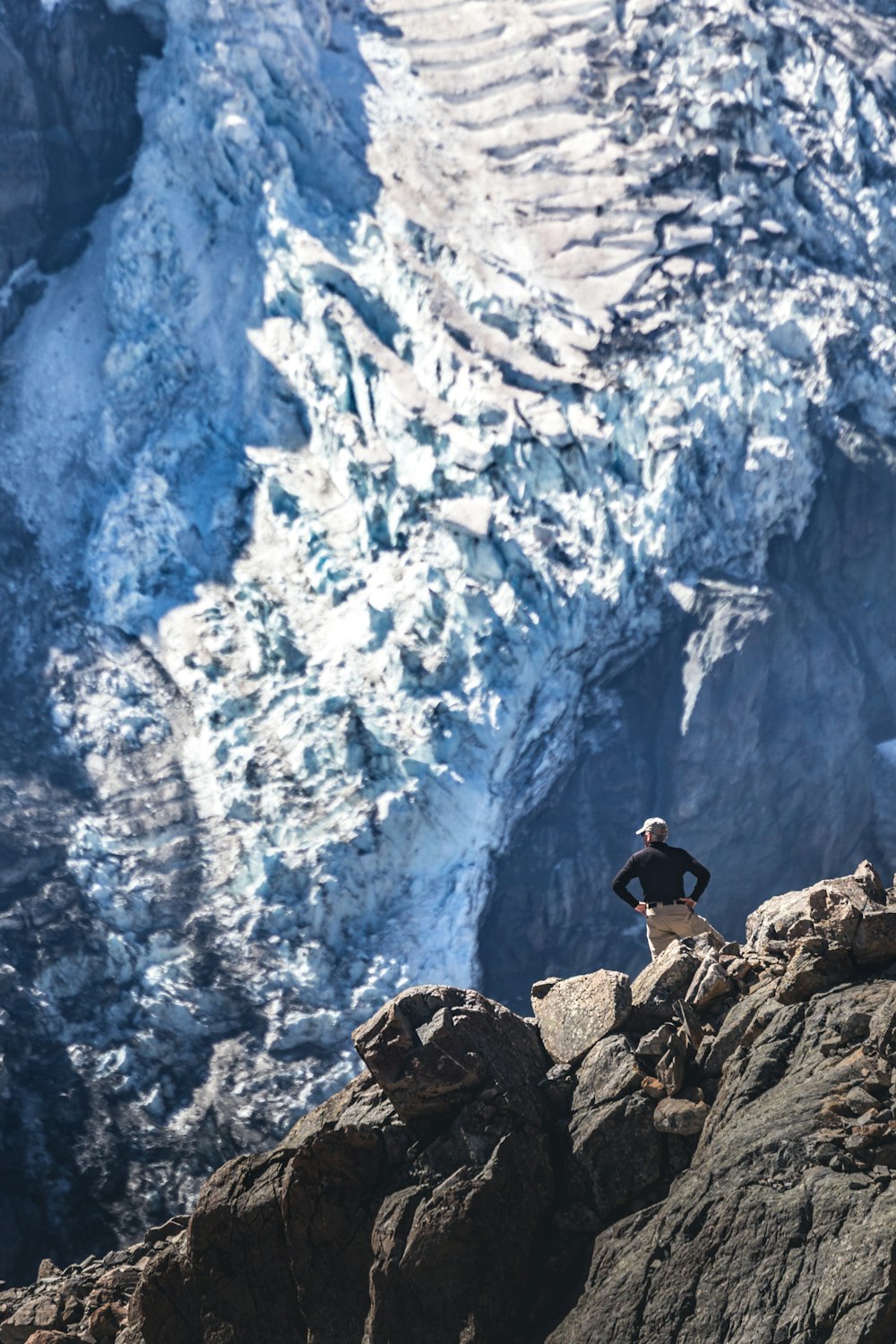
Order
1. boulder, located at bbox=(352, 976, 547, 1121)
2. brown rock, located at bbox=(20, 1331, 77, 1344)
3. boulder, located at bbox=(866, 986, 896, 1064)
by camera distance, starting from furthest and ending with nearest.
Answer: brown rock, located at bbox=(20, 1331, 77, 1344) < boulder, located at bbox=(352, 976, 547, 1121) < boulder, located at bbox=(866, 986, 896, 1064)

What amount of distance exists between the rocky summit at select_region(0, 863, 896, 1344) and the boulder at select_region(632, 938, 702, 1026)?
11 millimetres

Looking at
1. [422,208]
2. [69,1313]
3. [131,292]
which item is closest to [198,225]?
[131,292]

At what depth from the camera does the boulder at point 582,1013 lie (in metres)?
7.11

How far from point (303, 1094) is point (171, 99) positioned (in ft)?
45.8

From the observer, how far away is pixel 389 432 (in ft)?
61.1

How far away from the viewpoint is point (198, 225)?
21000 mm

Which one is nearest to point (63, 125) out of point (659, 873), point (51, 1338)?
point (659, 873)

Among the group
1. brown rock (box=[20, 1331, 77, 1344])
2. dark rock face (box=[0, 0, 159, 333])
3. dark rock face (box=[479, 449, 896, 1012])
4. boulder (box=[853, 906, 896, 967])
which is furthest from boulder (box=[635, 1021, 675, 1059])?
dark rock face (box=[0, 0, 159, 333])

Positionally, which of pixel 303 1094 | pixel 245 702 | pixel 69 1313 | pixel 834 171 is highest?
pixel 834 171

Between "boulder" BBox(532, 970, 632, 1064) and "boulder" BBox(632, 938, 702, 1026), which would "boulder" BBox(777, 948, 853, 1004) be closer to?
"boulder" BBox(632, 938, 702, 1026)

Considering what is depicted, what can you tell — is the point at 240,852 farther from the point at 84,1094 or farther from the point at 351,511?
the point at 351,511

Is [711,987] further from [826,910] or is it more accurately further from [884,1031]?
[884,1031]

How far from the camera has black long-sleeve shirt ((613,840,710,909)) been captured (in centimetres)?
798

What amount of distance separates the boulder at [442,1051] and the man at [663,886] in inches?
45.9
